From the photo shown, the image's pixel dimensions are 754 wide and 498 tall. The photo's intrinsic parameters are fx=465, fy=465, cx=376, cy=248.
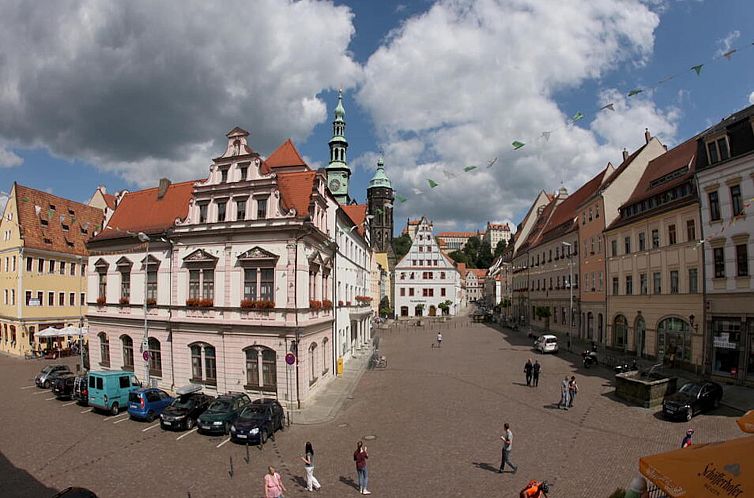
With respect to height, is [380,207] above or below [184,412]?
above

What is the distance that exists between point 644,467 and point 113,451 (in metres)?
18.5

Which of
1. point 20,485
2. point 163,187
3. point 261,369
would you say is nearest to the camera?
point 20,485

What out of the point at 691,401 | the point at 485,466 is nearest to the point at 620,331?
the point at 691,401

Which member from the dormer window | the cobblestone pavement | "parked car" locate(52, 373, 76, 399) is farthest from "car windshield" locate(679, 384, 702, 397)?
"parked car" locate(52, 373, 76, 399)

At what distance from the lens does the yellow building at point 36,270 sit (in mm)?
46344

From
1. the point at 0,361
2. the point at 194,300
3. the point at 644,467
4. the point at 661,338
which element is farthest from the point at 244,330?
the point at 0,361

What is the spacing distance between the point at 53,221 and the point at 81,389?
34.2 metres

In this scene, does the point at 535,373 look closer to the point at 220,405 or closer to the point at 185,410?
the point at 220,405

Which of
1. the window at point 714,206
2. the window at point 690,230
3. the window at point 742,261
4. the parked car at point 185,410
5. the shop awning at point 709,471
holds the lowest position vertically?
the parked car at point 185,410

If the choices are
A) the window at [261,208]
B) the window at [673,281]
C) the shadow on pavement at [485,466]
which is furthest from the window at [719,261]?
the window at [261,208]

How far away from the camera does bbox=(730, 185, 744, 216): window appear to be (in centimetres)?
2651

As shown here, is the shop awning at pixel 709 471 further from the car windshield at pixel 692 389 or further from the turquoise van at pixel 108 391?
the turquoise van at pixel 108 391

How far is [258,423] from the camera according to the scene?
19.0m

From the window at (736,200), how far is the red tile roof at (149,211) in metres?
33.2
